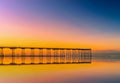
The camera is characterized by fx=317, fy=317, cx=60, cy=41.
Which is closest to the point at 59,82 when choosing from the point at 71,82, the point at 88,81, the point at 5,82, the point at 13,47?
the point at 71,82

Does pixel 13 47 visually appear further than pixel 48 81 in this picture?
Yes

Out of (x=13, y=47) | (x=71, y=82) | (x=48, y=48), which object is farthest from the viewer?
(x=48, y=48)

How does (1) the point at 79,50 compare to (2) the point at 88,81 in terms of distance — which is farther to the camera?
(1) the point at 79,50

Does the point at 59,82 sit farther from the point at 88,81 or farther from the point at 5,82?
the point at 5,82

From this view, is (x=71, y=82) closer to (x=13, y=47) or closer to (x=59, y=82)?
(x=59, y=82)

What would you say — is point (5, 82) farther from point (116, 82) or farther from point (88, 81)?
point (116, 82)

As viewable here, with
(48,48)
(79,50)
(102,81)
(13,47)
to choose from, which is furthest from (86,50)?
(102,81)

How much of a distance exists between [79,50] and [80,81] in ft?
250

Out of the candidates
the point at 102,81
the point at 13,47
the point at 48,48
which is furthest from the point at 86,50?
the point at 102,81

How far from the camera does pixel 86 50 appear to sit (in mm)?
96000

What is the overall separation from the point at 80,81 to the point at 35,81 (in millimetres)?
2616

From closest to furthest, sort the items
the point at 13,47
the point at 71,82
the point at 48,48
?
the point at 71,82
the point at 13,47
the point at 48,48

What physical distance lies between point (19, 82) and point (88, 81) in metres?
4.00

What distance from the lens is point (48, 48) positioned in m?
90.6
